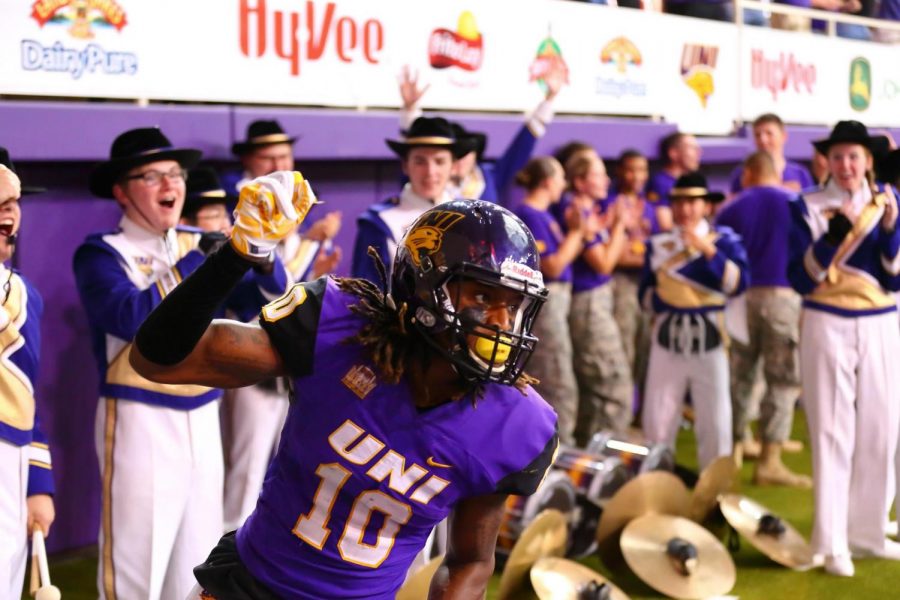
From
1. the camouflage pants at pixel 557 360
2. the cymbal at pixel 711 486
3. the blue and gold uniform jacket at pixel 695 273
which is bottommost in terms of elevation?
the cymbal at pixel 711 486

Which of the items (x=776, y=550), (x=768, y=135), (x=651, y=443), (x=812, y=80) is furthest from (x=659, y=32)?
(x=776, y=550)

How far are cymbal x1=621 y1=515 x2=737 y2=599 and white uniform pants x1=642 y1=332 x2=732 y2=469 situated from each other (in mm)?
1361

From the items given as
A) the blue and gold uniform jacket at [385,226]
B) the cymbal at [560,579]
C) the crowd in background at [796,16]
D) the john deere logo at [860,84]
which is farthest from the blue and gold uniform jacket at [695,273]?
the john deere logo at [860,84]

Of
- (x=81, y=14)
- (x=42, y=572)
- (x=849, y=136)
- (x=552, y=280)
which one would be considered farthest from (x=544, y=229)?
(x=42, y=572)

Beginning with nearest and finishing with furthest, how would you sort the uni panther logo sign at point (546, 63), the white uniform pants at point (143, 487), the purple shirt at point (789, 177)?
the white uniform pants at point (143, 487), the uni panther logo sign at point (546, 63), the purple shirt at point (789, 177)

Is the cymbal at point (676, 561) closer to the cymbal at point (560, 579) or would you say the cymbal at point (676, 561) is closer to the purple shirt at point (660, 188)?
the cymbal at point (560, 579)

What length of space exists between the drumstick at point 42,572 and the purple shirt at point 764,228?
218 inches

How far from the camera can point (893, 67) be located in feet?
45.5

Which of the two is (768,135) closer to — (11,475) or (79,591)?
(79,591)

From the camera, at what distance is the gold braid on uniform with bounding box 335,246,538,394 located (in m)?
2.73

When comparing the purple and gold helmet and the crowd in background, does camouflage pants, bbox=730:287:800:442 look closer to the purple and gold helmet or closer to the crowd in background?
the crowd in background

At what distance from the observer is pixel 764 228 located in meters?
8.46

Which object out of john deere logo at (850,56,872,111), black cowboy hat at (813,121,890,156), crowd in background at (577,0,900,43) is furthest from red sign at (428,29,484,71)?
john deere logo at (850,56,872,111)

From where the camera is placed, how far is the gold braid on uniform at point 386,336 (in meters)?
2.73
